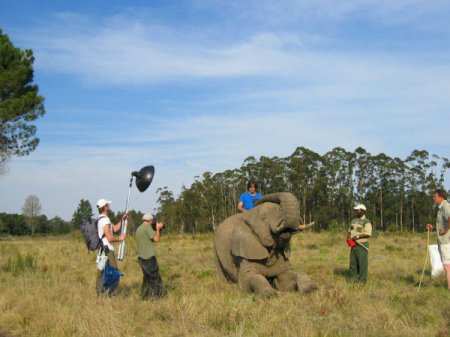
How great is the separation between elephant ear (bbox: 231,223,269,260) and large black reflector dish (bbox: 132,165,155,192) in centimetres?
195

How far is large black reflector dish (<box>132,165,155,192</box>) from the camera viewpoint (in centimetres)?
941

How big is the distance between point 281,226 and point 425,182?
49.4 m

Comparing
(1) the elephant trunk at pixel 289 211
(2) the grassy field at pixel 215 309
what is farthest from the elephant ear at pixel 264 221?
(2) the grassy field at pixel 215 309

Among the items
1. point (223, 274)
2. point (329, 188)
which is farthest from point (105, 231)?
point (329, 188)

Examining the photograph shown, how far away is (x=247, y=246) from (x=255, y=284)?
2.67 feet

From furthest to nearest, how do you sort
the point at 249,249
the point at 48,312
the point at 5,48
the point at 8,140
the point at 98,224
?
the point at 8,140
the point at 5,48
the point at 249,249
the point at 98,224
the point at 48,312

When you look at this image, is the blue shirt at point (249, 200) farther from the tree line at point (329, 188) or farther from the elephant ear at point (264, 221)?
the tree line at point (329, 188)

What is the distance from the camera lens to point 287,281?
9836 millimetres

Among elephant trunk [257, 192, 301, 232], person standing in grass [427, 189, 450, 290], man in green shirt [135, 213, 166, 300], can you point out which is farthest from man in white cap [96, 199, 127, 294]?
person standing in grass [427, 189, 450, 290]

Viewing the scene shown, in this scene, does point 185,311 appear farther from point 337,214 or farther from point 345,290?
point 337,214

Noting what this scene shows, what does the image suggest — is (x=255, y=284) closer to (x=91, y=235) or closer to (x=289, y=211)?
(x=289, y=211)

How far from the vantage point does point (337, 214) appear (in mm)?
54625

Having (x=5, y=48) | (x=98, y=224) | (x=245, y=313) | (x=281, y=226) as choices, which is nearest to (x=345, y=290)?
(x=281, y=226)

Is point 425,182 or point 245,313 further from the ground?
point 425,182
